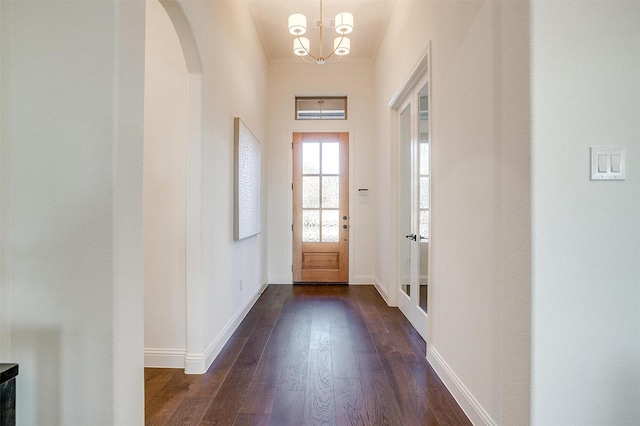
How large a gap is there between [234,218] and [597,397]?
257 centimetres

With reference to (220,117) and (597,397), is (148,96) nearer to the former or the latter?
(220,117)

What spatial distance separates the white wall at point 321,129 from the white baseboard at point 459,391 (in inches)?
99.5

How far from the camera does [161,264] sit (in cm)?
221

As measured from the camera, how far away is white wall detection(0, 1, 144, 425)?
1.17 meters

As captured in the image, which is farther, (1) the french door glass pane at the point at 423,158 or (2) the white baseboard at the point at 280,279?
(2) the white baseboard at the point at 280,279

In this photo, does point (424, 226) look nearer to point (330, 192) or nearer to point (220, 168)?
point (220, 168)

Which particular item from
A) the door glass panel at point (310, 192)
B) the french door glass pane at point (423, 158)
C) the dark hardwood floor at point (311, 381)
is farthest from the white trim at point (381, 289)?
the french door glass pane at point (423, 158)

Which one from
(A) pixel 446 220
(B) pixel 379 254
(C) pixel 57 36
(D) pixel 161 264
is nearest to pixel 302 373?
(D) pixel 161 264

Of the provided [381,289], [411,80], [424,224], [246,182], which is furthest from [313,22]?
[381,289]

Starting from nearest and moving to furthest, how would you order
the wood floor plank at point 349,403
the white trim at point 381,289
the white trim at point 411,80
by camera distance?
1. the wood floor plank at point 349,403
2. the white trim at point 411,80
3. the white trim at point 381,289

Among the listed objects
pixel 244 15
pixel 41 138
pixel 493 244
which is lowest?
pixel 493 244

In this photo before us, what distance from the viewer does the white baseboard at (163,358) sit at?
7.30 ft

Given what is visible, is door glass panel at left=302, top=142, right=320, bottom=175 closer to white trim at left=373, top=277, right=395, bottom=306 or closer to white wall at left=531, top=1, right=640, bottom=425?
white trim at left=373, top=277, right=395, bottom=306

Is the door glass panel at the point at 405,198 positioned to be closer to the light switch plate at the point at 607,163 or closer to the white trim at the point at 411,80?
the white trim at the point at 411,80
